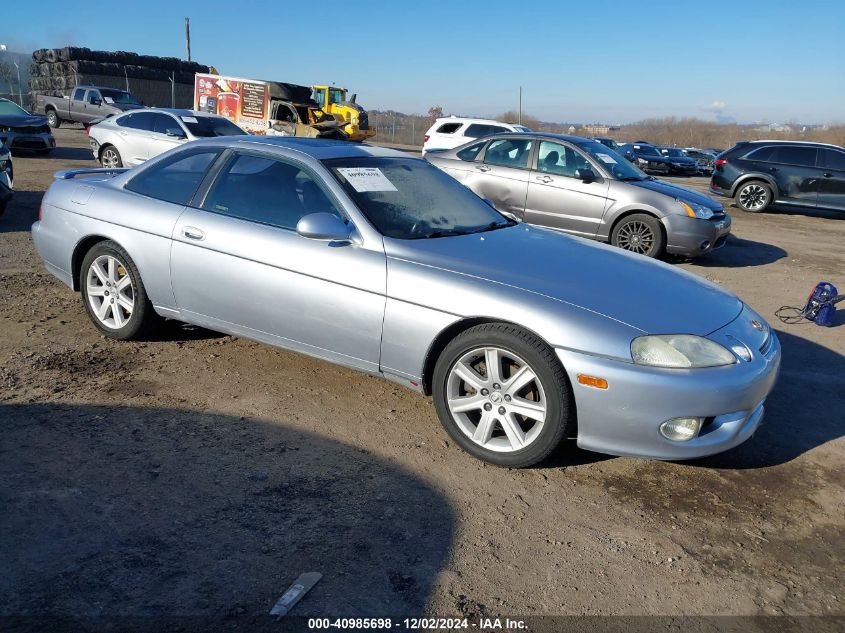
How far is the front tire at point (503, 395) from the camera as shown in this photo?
3.40 m

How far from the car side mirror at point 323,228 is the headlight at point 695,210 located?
6.22 m

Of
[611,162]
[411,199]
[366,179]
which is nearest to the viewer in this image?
[366,179]

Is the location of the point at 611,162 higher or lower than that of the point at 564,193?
higher

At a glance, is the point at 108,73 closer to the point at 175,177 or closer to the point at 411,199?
the point at 175,177

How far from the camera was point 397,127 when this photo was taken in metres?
47.4

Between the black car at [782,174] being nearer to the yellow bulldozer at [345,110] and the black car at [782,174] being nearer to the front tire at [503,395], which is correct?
the front tire at [503,395]

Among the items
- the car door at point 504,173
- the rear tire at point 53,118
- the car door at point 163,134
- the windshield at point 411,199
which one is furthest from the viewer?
the rear tire at point 53,118

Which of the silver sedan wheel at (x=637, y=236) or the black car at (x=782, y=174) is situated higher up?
the black car at (x=782, y=174)

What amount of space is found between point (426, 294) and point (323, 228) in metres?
0.71

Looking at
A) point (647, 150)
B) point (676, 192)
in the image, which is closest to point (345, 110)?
point (647, 150)

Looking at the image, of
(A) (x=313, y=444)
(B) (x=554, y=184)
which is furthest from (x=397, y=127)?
(A) (x=313, y=444)

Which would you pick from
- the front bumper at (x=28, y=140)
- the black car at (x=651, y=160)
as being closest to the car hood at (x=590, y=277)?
the front bumper at (x=28, y=140)

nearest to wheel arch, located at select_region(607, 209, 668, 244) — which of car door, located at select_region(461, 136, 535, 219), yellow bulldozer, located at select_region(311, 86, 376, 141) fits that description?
car door, located at select_region(461, 136, 535, 219)

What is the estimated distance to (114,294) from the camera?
4934mm
